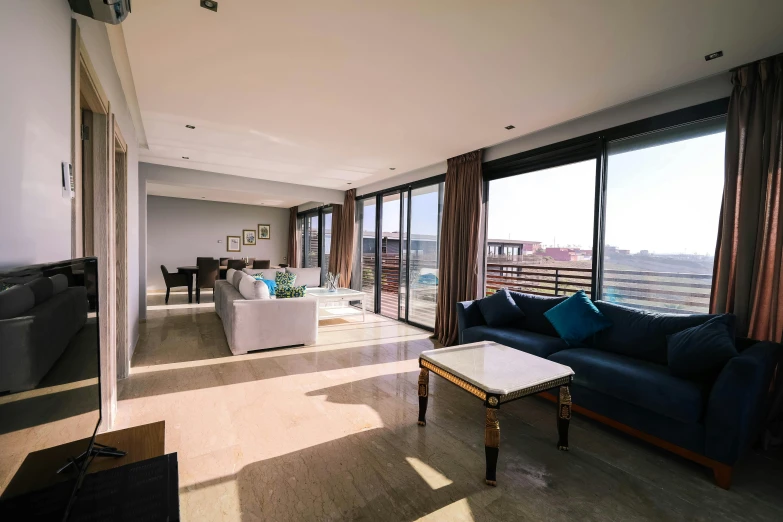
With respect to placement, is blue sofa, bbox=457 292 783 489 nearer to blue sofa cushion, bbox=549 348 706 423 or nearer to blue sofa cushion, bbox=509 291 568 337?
blue sofa cushion, bbox=549 348 706 423

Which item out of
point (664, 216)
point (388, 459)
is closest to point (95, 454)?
point (388, 459)

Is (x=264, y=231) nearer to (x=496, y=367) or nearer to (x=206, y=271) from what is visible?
(x=206, y=271)

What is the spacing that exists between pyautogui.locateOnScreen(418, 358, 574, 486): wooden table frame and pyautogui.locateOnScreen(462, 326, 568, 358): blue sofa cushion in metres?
0.74

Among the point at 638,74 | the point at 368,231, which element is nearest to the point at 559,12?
the point at 638,74

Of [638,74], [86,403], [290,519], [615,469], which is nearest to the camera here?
[86,403]

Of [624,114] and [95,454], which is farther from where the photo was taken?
[624,114]

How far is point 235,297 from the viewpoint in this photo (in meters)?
4.40

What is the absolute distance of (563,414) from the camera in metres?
2.19

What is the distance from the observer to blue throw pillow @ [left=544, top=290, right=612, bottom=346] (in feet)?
9.66

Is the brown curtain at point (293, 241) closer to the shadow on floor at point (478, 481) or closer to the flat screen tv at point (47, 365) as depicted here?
the shadow on floor at point (478, 481)

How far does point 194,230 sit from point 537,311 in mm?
9113

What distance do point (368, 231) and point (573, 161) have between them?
4.25m

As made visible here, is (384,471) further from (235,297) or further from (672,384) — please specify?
(235,297)

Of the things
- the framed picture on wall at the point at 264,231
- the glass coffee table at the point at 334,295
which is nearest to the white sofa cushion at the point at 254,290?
the glass coffee table at the point at 334,295
